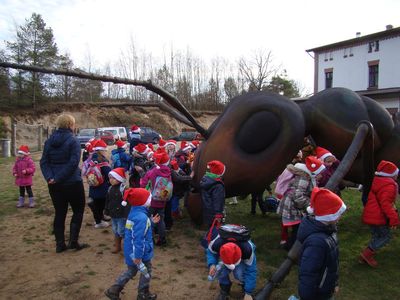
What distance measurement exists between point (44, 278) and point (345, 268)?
11.9ft

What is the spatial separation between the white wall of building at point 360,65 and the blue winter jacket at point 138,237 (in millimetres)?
31578

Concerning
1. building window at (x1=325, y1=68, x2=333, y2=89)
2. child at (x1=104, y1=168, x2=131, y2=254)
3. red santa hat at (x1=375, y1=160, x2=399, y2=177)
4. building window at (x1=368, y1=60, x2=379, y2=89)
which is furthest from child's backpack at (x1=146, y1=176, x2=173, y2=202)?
building window at (x1=325, y1=68, x2=333, y2=89)

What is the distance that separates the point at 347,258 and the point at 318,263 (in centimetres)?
264

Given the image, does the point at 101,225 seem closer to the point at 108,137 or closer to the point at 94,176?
the point at 94,176

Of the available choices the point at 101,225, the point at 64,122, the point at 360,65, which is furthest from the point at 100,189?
the point at 360,65

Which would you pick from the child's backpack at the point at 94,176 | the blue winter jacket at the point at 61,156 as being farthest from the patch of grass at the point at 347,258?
the blue winter jacket at the point at 61,156

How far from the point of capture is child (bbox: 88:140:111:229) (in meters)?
6.44

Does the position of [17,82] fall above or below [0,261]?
above

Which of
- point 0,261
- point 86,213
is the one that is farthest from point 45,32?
point 0,261

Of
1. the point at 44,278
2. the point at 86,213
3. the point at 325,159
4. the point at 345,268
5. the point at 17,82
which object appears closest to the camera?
the point at 44,278

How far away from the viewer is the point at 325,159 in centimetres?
530

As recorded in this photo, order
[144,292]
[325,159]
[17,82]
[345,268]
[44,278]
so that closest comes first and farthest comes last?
[144,292]
[44,278]
[345,268]
[325,159]
[17,82]

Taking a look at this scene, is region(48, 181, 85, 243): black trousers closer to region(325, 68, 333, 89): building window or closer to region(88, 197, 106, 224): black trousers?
region(88, 197, 106, 224): black trousers

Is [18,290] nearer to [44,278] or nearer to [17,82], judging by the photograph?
[44,278]
